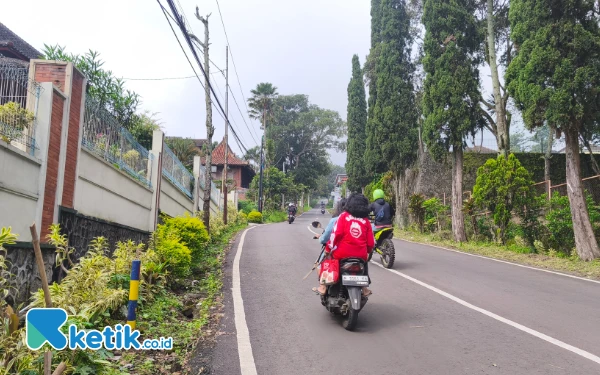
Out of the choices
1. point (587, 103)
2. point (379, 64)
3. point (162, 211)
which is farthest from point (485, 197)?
point (379, 64)

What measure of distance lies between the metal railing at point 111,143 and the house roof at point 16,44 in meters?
7.78

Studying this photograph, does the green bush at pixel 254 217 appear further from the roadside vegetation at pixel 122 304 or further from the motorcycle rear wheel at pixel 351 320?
the motorcycle rear wheel at pixel 351 320

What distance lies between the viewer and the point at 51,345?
3619 mm

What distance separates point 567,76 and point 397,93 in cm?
1461

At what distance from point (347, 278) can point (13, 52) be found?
56.2 ft

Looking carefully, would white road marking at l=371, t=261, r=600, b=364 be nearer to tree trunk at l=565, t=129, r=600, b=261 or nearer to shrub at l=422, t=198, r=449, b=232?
tree trunk at l=565, t=129, r=600, b=261

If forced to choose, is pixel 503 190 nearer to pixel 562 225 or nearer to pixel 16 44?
pixel 562 225

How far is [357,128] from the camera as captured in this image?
42.1 meters

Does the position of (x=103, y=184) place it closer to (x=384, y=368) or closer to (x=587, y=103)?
(x=384, y=368)

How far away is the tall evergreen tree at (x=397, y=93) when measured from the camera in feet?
86.2

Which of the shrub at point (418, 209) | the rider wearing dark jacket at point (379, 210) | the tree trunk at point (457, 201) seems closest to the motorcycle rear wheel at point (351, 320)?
the rider wearing dark jacket at point (379, 210)

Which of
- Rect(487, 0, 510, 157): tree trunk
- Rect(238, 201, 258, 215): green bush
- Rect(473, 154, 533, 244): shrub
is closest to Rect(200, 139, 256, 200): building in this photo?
Rect(238, 201, 258, 215): green bush

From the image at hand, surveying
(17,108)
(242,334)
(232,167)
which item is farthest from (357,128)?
(242,334)

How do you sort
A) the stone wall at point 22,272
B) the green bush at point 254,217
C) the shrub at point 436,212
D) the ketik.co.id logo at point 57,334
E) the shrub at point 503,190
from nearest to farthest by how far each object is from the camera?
the ketik.co.id logo at point 57,334
the stone wall at point 22,272
the shrub at point 503,190
the shrub at point 436,212
the green bush at point 254,217
